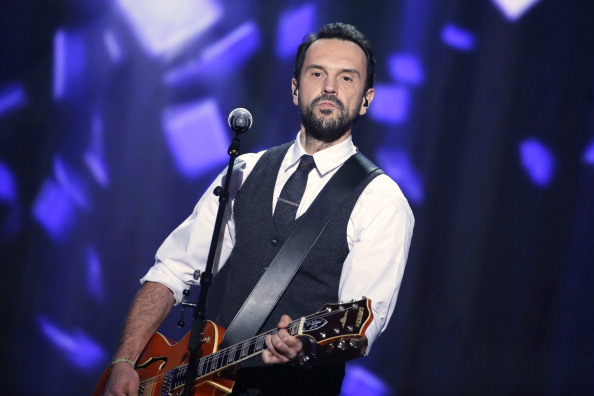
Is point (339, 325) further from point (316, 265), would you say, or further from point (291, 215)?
point (291, 215)

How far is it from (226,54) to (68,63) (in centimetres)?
98

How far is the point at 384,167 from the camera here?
3650 mm

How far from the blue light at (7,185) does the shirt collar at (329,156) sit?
2.06 m

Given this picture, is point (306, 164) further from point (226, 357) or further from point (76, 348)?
point (76, 348)

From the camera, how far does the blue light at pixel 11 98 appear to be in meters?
3.82

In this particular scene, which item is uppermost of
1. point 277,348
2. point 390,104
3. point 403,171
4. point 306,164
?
point 390,104

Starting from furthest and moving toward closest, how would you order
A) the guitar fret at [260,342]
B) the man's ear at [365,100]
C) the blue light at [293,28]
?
the blue light at [293,28] → the man's ear at [365,100] → the guitar fret at [260,342]

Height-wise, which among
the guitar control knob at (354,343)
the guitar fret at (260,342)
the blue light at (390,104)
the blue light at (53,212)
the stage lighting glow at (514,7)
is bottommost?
the guitar control knob at (354,343)

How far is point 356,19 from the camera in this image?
3.71 metres

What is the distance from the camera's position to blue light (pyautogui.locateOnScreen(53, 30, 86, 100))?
150 inches

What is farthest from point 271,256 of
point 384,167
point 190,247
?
point 384,167

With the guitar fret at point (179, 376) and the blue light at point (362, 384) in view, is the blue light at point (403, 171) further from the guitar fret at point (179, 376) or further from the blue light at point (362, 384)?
the guitar fret at point (179, 376)

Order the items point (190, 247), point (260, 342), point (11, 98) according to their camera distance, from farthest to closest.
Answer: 1. point (11, 98)
2. point (190, 247)
3. point (260, 342)

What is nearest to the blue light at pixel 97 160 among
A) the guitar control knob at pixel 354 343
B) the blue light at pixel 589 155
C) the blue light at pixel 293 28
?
the blue light at pixel 293 28
